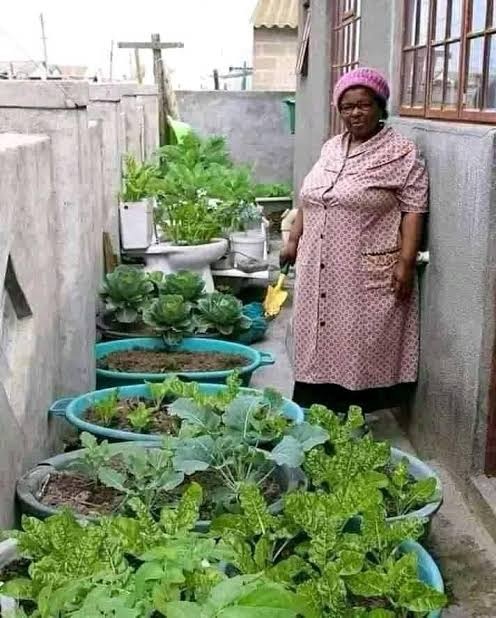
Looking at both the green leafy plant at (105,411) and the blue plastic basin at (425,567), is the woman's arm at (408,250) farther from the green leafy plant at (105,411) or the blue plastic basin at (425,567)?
the blue plastic basin at (425,567)

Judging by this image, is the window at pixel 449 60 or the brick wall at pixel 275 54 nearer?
the window at pixel 449 60

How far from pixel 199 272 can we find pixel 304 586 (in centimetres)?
431

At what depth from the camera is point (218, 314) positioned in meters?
5.10

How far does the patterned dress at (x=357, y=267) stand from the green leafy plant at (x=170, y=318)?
34.3 inches

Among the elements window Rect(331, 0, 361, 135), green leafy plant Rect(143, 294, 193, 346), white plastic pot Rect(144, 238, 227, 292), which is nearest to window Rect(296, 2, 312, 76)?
window Rect(331, 0, 361, 135)

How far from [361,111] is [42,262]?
143 centimetres

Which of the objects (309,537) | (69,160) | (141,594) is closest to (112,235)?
(69,160)

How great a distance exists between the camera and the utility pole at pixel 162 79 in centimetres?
1131

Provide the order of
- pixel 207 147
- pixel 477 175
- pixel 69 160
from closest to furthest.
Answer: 1. pixel 477 175
2. pixel 69 160
3. pixel 207 147

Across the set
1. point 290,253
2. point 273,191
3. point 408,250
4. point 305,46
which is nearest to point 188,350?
point 290,253

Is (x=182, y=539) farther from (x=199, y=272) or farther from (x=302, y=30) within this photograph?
(x=302, y=30)

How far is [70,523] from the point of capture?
6.99 feet

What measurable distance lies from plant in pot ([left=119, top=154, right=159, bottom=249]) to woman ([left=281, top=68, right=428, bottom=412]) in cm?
228

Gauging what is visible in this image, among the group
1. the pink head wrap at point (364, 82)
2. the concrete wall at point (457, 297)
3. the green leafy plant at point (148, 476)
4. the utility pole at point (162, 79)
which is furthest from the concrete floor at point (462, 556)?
the utility pole at point (162, 79)
